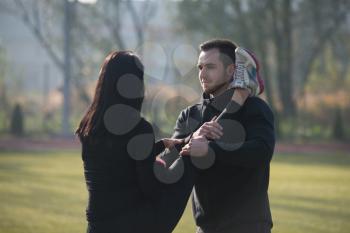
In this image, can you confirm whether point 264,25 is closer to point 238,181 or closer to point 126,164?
point 238,181

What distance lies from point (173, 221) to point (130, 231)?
0.77 feet

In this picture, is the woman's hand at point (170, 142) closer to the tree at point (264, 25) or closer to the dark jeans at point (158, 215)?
the dark jeans at point (158, 215)

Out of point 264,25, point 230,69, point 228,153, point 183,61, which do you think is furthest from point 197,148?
point 183,61

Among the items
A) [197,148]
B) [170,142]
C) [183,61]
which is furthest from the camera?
[183,61]

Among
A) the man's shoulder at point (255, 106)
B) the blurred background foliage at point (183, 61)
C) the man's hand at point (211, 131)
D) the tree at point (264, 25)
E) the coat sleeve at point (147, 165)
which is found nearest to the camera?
the coat sleeve at point (147, 165)

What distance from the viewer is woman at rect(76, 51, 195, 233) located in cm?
337

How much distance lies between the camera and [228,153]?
3.56m

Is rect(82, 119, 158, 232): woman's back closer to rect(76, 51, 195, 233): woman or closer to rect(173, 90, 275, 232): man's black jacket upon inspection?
rect(76, 51, 195, 233): woman

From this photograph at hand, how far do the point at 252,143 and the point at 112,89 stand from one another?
2.76 feet

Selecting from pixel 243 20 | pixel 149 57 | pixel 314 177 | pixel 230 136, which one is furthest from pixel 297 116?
pixel 230 136

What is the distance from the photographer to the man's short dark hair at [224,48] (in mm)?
3953

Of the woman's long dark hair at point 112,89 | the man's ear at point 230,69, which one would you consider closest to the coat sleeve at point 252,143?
the man's ear at point 230,69

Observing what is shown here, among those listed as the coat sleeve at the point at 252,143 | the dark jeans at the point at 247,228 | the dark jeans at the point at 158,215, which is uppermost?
the coat sleeve at the point at 252,143

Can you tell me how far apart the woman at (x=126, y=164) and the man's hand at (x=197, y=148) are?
0.47 ft
